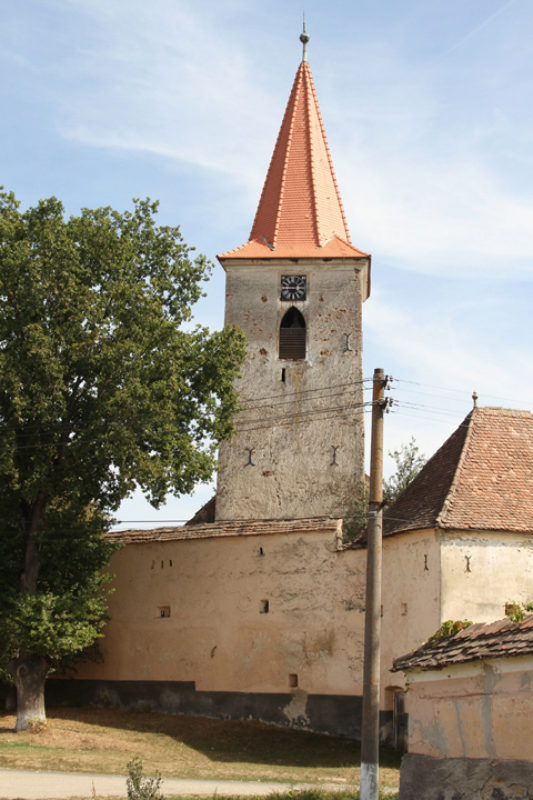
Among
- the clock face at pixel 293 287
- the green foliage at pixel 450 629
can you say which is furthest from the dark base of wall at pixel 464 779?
the clock face at pixel 293 287

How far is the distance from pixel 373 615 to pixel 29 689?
11.0 m

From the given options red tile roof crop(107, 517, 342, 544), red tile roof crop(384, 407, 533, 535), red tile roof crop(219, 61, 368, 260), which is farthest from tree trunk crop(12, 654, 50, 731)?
red tile roof crop(219, 61, 368, 260)

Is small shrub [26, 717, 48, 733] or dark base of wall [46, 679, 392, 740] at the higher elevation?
dark base of wall [46, 679, 392, 740]

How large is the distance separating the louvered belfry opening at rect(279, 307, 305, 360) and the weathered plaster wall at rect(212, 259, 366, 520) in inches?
8.7

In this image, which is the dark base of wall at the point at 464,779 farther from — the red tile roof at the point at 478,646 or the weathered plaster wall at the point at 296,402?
the weathered plaster wall at the point at 296,402

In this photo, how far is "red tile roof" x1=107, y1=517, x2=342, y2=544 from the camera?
2359 centimetres

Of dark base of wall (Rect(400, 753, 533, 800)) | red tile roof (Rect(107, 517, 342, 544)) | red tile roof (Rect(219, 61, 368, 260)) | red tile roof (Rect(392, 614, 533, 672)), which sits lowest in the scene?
dark base of wall (Rect(400, 753, 533, 800))

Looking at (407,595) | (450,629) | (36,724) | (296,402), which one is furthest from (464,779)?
(296,402)

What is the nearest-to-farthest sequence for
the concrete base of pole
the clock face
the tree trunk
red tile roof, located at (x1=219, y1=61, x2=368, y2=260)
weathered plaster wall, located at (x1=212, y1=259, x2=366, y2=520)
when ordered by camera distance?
1. the concrete base of pole
2. the tree trunk
3. weathered plaster wall, located at (x1=212, y1=259, x2=366, y2=520)
4. the clock face
5. red tile roof, located at (x1=219, y1=61, x2=368, y2=260)

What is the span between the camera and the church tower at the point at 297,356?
28469mm

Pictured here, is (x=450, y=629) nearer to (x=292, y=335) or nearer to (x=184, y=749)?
(x=184, y=749)

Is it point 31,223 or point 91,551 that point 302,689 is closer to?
point 91,551

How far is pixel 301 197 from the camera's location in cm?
3159

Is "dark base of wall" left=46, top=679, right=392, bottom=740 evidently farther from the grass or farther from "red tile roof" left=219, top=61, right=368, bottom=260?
"red tile roof" left=219, top=61, right=368, bottom=260
